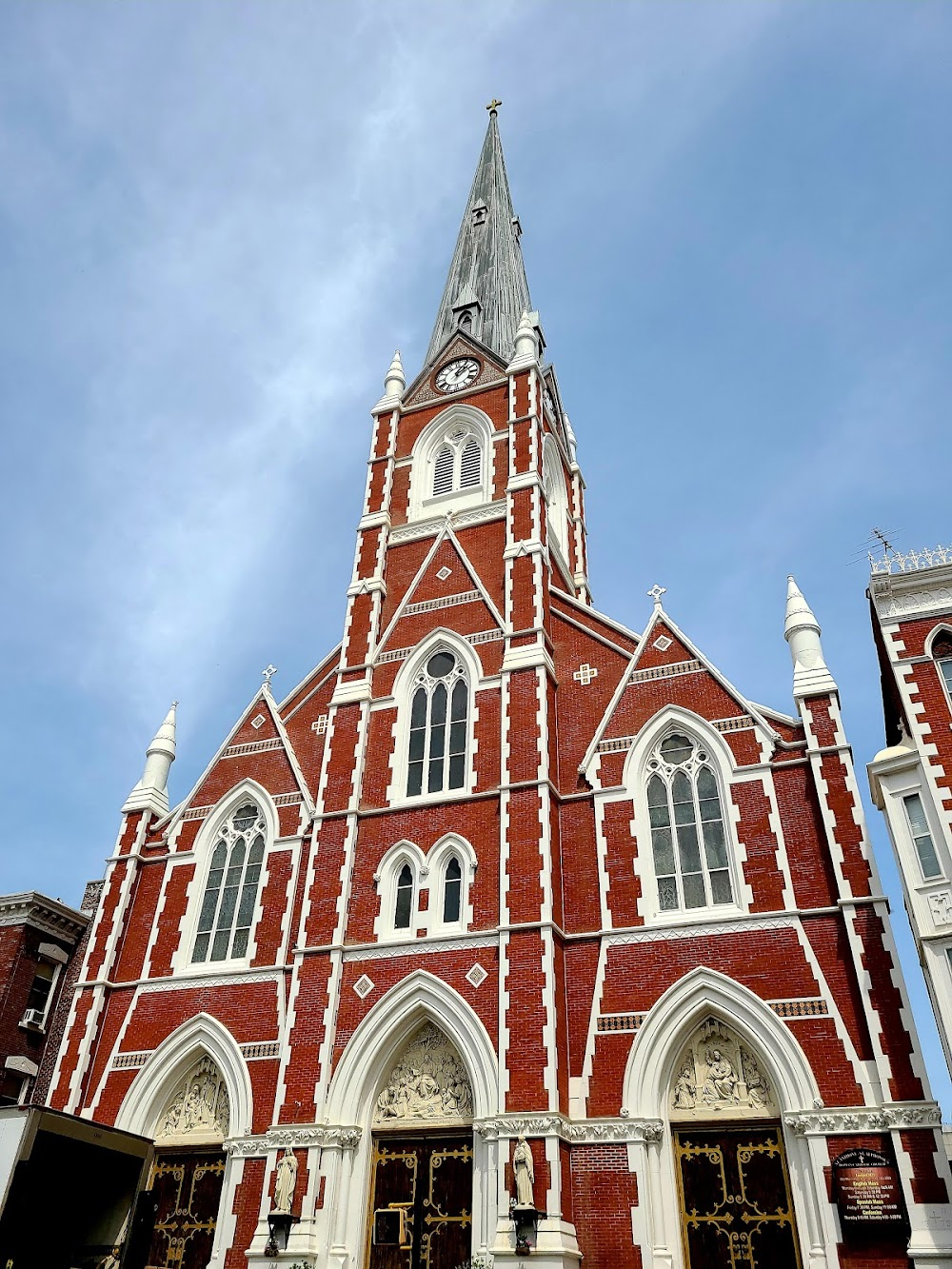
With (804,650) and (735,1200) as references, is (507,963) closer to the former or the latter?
(735,1200)

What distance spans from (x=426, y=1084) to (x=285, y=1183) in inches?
117

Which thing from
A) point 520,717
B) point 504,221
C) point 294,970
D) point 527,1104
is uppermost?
point 504,221

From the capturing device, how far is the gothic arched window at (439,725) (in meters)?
22.0

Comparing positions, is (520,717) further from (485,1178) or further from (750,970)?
(485,1178)

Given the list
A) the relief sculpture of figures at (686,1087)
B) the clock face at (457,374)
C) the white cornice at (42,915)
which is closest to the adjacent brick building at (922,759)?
the relief sculpture of figures at (686,1087)

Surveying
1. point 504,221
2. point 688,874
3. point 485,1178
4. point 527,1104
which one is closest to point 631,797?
point 688,874

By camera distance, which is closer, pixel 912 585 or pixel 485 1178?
pixel 485 1178

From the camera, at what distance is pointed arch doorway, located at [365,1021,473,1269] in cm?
1700

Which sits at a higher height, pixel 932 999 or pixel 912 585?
pixel 912 585

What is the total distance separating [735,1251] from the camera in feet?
50.7

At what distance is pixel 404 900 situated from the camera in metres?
20.5

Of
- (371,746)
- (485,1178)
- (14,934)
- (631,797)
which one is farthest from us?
(14,934)

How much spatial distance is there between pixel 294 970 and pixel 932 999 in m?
11.9

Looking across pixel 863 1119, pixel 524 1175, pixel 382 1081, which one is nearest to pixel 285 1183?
pixel 382 1081
